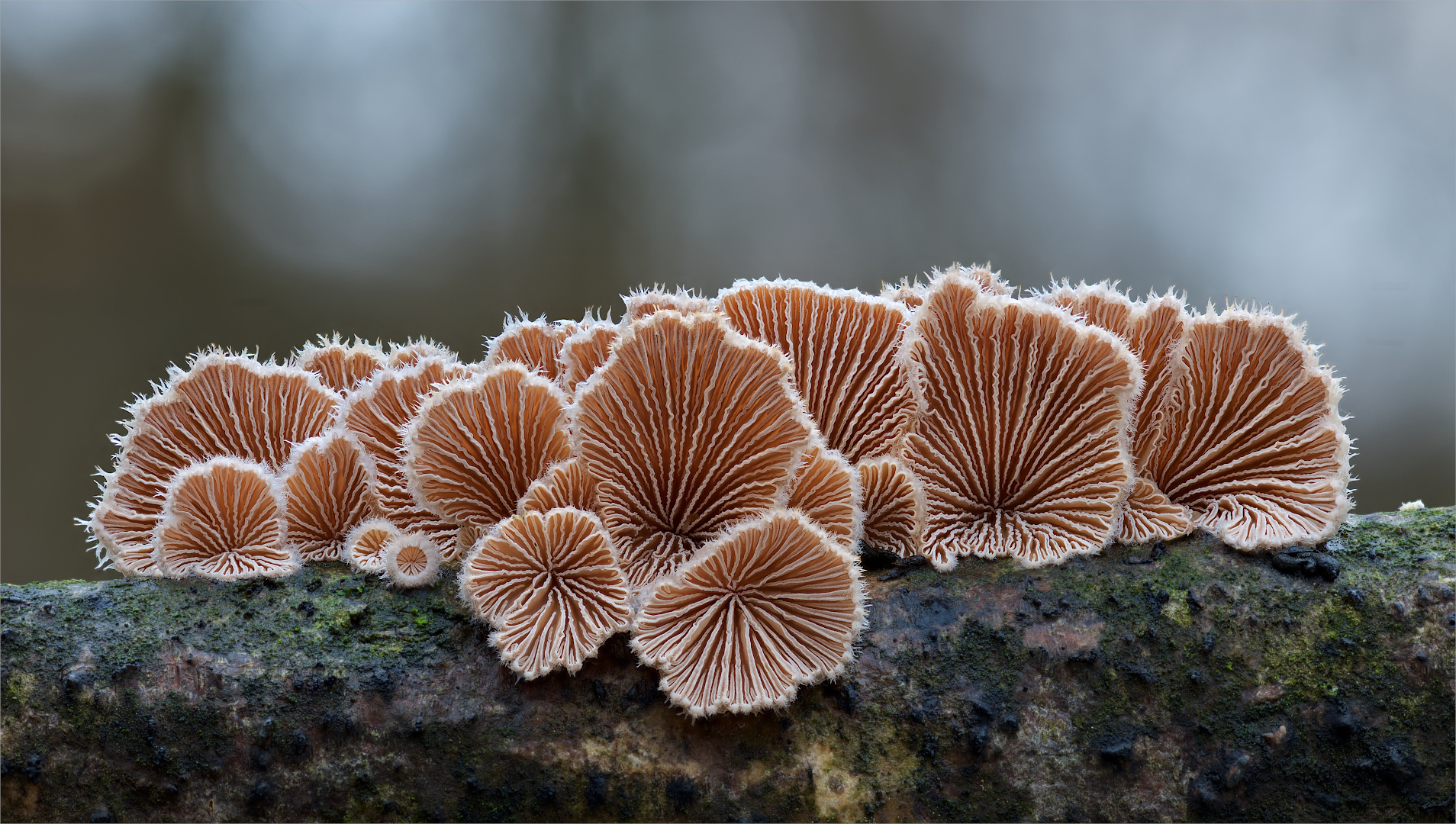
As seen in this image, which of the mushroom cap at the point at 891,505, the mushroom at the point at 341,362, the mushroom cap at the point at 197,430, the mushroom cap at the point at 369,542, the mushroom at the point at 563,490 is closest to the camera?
the mushroom at the point at 563,490

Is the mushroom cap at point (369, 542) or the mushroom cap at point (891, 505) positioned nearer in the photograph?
the mushroom cap at point (891, 505)

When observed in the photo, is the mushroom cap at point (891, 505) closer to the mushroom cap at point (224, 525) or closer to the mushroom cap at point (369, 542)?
the mushroom cap at point (369, 542)

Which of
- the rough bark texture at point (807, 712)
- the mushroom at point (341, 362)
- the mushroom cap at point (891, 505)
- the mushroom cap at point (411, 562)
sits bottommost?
the rough bark texture at point (807, 712)

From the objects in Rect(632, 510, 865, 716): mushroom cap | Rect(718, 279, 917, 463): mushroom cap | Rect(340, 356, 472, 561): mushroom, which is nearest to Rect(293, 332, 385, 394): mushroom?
Rect(340, 356, 472, 561): mushroom

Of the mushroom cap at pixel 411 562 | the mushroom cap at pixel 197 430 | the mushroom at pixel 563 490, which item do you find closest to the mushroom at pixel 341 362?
the mushroom cap at pixel 197 430

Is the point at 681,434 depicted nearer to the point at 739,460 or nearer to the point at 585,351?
the point at 739,460

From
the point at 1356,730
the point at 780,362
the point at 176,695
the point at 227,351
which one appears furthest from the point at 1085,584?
the point at 227,351

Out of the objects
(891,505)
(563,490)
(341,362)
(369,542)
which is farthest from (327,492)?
(891,505)
